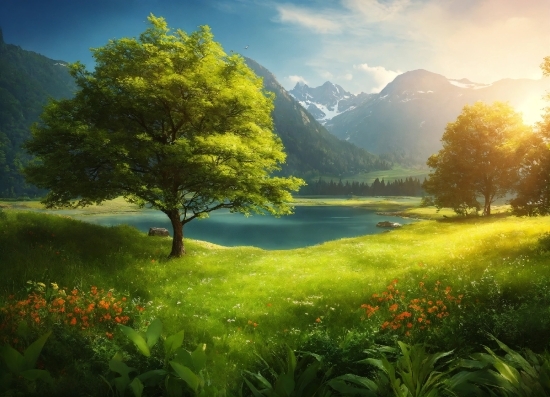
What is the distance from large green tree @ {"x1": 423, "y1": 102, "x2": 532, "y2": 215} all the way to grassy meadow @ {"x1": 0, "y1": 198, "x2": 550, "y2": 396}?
25.3 m

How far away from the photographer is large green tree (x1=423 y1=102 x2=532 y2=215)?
144 ft

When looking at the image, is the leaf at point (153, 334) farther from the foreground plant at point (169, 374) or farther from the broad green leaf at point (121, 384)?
the broad green leaf at point (121, 384)

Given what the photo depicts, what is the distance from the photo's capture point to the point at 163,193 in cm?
1955

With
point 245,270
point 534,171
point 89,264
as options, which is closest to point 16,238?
point 89,264

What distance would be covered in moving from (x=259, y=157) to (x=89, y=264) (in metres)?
11.0

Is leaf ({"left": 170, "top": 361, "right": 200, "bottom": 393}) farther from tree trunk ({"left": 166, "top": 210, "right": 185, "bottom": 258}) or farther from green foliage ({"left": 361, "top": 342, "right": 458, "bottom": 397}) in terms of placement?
tree trunk ({"left": 166, "top": 210, "right": 185, "bottom": 258})

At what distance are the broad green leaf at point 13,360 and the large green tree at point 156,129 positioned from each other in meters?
15.5

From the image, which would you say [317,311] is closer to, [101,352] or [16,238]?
[101,352]

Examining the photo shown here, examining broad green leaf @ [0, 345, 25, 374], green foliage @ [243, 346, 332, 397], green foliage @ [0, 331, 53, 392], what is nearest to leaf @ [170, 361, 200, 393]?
green foliage @ [243, 346, 332, 397]

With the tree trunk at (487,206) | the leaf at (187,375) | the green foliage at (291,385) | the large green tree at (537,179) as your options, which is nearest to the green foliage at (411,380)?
the green foliage at (291,385)

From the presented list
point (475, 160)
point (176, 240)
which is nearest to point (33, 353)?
point (176, 240)

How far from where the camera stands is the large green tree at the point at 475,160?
43812 millimetres

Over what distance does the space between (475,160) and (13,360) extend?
169 ft

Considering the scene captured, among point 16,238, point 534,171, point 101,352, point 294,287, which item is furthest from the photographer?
point 534,171
